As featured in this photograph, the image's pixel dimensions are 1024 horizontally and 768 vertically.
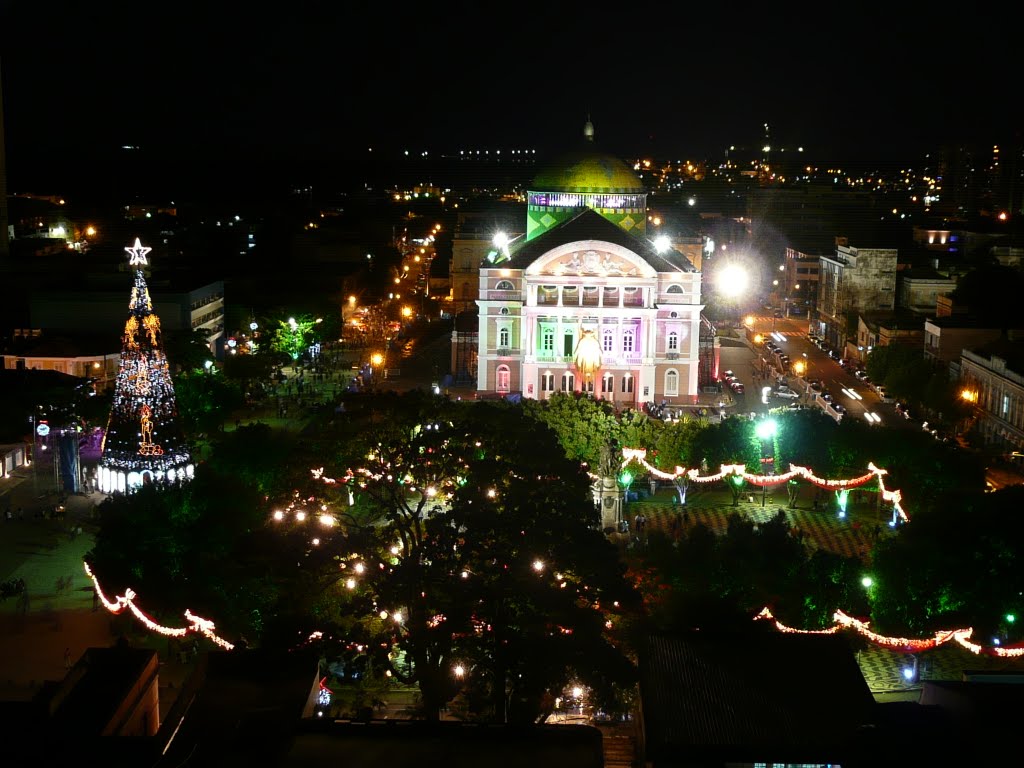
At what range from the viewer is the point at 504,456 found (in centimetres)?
1955

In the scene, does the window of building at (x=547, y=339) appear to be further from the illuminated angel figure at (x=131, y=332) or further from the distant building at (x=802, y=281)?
the distant building at (x=802, y=281)

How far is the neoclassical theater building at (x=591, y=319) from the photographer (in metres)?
46.0

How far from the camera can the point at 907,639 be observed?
23.0 meters

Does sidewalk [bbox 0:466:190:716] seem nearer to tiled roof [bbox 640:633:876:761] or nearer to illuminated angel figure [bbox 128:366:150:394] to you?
illuminated angel figure [bbox 128:366:150:394]

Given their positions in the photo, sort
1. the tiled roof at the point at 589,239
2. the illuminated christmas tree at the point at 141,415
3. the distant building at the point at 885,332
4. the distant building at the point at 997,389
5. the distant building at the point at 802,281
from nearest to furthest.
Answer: the illuminated christmas tree at the point at 141,415, the distant building at the point at 997,389, the tiled roof at the point at 589,239, the distant building at the point at 885,332, the distant building at the point at 802,281

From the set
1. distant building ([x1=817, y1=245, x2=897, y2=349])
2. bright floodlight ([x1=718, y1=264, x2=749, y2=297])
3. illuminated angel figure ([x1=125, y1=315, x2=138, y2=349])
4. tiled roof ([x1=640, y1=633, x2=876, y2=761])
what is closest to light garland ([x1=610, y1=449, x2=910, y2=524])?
illuminated angel figure ([x1=125, y1=315, x2=138, y2=349])

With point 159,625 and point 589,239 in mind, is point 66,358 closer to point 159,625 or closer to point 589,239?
point 589,239

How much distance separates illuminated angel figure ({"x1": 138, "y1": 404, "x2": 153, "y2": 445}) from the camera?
31.5 meters

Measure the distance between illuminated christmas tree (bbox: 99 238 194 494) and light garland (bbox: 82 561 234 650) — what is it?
23.4 ft

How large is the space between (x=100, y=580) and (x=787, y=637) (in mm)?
11984

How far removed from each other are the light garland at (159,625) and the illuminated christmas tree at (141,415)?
23.4 feet

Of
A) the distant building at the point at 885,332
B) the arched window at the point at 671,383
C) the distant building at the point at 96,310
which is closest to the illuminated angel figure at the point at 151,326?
the distant building at the point at 96,310

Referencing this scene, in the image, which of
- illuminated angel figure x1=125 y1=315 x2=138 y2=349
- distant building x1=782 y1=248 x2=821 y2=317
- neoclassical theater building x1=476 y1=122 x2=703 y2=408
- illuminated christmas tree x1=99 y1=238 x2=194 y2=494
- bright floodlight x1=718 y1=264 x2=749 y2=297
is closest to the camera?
illuminated angel figure x1=125 y1=315 x2=138 y2=349

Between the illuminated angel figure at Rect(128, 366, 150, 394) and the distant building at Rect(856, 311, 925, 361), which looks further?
the distant building at Rect(856, 311, 925, 361)
